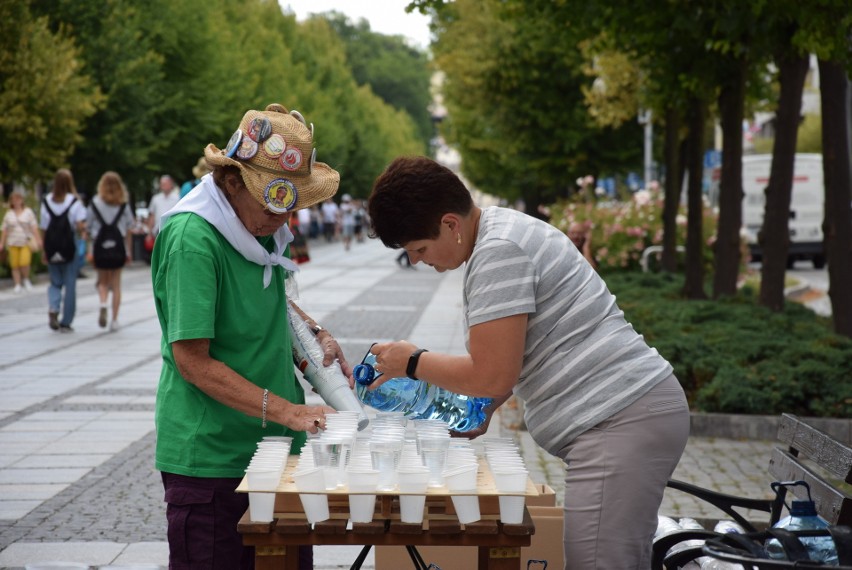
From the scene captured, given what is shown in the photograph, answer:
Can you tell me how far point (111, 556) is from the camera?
577 centimetres

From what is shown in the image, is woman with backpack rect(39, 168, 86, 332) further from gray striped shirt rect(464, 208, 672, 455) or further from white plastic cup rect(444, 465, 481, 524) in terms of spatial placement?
white plastic cup rect(444, 465, 481, 524)

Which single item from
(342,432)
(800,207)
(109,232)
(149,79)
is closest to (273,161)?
(342,432)

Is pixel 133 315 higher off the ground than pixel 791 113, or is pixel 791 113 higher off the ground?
pixel 791 113

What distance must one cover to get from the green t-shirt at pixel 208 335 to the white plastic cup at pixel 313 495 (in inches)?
19.3

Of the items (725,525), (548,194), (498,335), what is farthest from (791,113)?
(548,194)

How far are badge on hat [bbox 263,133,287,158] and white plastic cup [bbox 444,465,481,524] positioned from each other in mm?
1104

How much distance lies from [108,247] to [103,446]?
701 centimetres

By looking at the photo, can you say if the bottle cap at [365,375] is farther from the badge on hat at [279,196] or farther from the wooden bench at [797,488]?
the wooden bench at [797,488]

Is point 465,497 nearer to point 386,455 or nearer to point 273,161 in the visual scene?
point 386,455

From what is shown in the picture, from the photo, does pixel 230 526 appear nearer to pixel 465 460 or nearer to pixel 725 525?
pixel 465 460

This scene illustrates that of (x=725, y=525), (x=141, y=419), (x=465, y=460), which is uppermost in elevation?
(x=465, y=460)

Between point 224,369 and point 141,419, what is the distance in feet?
20.2

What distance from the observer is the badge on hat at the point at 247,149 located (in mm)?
3557

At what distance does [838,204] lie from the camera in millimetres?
11016
